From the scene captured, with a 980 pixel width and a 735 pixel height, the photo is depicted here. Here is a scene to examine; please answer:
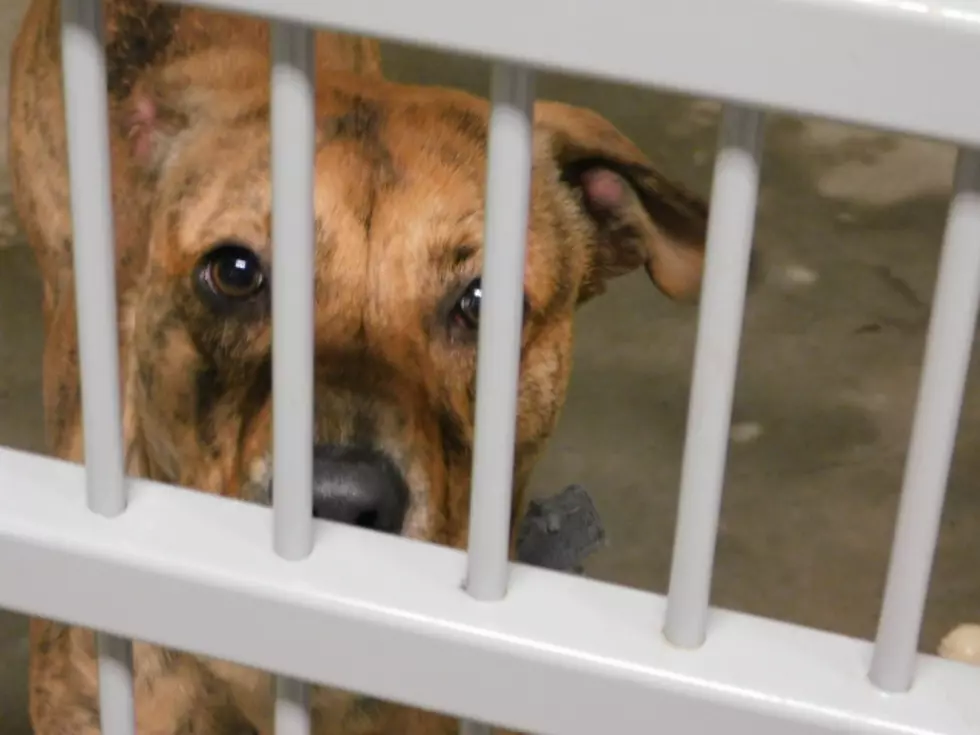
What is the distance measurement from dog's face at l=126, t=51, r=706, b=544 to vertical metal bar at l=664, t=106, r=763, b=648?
0.58 metres

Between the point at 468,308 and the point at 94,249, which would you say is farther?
the point at 468,308

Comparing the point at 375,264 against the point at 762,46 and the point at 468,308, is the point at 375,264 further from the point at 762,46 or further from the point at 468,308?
the point at 762,46

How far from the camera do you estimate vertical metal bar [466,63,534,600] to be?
684mm

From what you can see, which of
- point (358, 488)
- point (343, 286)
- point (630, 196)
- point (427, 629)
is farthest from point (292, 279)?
point (630, 196)

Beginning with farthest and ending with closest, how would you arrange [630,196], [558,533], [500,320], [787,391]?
1. [787,391]
2. [558,533]
3. [630,196]
4. [500,320]

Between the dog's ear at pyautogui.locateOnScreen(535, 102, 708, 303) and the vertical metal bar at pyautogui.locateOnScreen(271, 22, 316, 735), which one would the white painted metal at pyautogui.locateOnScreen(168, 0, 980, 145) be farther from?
the dog's ear at pyautogui.locateOnScreen(535, 102, 708, 303)

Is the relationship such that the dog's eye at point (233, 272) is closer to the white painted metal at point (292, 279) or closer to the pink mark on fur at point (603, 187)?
the pink mark on fur at point (603, 187)

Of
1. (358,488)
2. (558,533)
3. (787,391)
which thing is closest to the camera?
(358,488)

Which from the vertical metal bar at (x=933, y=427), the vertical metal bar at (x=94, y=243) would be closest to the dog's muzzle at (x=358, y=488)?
the vertical metal bar at (x=94, y=243)

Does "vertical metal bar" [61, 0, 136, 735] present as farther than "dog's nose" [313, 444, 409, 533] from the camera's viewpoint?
No

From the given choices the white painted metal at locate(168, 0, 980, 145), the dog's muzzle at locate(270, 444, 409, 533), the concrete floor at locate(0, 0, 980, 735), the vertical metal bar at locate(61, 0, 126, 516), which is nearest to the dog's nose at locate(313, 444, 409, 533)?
the dog's muzzle at locate(270, 444, 409, 533)

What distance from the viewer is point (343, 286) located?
148cm

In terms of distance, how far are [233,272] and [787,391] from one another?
170 cm

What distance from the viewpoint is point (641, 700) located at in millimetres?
767
